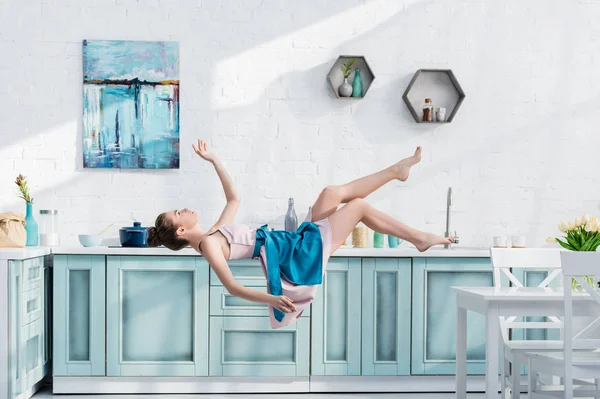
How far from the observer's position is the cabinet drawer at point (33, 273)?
3.76 metres

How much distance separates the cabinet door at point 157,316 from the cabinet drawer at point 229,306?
47 mm

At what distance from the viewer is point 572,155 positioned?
4883mm

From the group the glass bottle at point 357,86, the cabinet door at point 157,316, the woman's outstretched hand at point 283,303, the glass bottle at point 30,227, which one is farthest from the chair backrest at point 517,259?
the glass bottle at point 30,227

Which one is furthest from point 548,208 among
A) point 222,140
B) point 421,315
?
point 222,140

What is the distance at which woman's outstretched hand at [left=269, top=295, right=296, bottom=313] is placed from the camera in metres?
2.89

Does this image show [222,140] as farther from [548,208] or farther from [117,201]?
[548,208]

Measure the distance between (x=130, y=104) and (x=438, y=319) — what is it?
96.2 inches

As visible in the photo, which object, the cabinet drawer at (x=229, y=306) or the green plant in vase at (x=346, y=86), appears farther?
the green plant in vase at (x=346, y=86)

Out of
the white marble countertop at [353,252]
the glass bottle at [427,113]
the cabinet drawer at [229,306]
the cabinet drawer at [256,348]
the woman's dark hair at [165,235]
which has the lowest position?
the cabinet drawer at [256,348]

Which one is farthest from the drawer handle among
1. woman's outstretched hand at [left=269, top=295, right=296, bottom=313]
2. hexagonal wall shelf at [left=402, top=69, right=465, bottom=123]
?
hexagonal wall shelf at [left=402, top=69, right=465, bottom=123]

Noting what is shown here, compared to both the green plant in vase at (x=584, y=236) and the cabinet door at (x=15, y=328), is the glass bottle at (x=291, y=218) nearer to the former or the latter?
the cabinet door at (x=15, y=328)

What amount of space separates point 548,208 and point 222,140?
7.67 ft

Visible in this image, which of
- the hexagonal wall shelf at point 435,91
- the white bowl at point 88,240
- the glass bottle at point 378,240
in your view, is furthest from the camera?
the hexagonal wall shelf at point 435,91

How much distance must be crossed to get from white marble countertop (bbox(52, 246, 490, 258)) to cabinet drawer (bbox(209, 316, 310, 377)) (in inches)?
18.2
